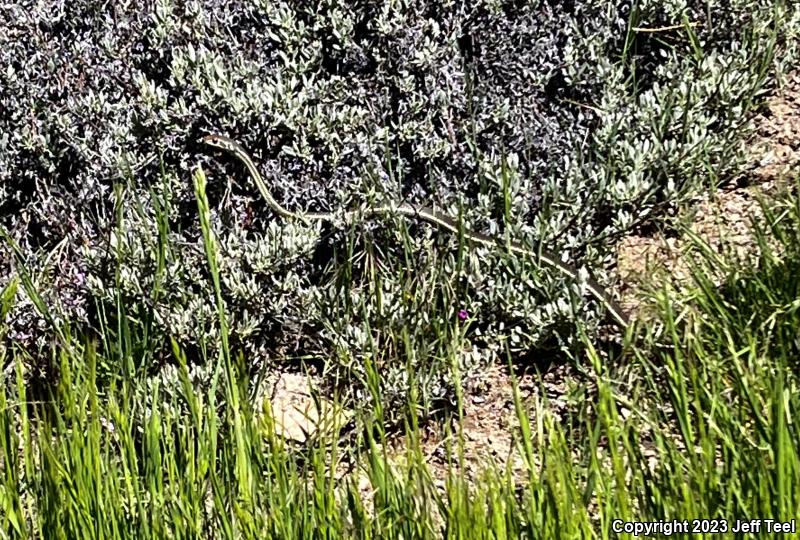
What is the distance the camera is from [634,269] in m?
3.51

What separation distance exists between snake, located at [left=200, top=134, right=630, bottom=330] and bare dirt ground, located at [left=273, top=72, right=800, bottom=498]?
0.36 feet

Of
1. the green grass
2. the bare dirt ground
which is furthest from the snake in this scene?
the green grass

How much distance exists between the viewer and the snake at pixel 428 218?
3.26 metres


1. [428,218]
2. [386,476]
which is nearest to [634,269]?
[428,218]

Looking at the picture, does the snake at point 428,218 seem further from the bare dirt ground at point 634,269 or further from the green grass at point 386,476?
the green grass at point 386,476

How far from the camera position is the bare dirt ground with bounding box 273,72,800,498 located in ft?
10.4

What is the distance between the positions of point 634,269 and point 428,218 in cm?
71

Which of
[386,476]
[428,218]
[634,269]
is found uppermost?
[428,218]

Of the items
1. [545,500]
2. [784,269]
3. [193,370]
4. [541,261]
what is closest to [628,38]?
[541,261]

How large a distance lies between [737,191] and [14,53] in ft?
8.69

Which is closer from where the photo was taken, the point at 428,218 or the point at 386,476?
the point at 386,476

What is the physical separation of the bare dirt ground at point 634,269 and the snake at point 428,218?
109 mm

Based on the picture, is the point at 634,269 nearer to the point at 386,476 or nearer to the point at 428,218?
the point at 428,218

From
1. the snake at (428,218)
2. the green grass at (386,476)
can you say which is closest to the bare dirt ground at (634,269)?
the snake at (428,218)
